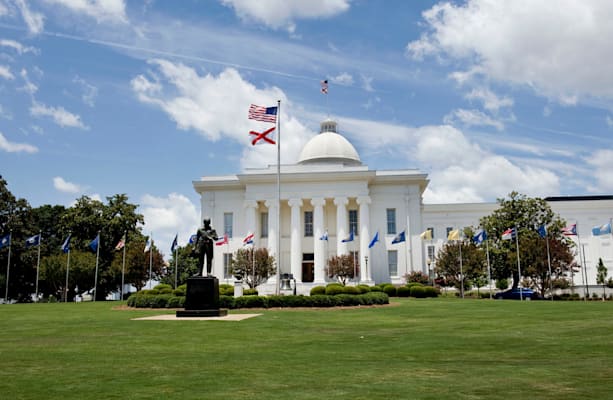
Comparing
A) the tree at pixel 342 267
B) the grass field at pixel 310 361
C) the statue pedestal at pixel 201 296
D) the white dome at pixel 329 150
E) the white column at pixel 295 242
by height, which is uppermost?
the white dome at pixel 329 150

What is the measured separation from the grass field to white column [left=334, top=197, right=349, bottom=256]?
39.9m

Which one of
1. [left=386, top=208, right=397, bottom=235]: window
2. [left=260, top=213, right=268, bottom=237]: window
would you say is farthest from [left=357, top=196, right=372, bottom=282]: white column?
[left=260, top=213, right=268, bottom=237]: window

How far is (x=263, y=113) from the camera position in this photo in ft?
110

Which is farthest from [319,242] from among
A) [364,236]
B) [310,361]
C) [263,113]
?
[310,361]

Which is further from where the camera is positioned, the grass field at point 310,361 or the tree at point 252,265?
the tree at point 252,265

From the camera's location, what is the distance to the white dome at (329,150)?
225 ft

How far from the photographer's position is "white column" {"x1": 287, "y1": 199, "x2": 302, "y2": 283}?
60562 mm

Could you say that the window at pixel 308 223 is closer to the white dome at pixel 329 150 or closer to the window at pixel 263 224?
the window at pixel 263 224

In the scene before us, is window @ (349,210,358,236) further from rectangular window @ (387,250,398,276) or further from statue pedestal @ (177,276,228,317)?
statue pedestal @ (177,276,228,317)

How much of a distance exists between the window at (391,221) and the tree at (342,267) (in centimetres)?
800

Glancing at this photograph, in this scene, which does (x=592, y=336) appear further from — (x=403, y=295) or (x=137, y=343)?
(x=403, y=295)

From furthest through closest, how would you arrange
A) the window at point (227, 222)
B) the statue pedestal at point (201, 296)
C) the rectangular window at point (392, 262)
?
the window at point (227, 222), the rectangular window at point (392, 262), the statue pedestal at point (201, 296)

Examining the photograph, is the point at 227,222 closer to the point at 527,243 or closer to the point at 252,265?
the point at 252,265

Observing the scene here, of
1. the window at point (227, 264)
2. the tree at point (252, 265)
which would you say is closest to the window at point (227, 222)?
A: the window at point (227, 264)
